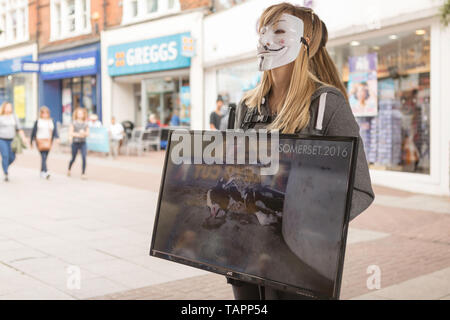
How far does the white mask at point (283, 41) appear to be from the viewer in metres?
2.17

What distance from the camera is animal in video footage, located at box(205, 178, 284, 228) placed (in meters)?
1.88

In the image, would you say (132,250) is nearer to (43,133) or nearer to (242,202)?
(242,202)

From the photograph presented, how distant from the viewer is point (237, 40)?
16.3 m

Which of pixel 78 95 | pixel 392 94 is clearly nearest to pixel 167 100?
pixel 78 95

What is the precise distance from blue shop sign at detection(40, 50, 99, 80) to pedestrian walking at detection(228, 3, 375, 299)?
20.3 meters

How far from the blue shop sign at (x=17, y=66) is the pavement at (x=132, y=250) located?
39.0 feet

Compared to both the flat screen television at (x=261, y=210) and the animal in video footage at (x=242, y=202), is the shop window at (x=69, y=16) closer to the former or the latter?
the flat screen television at (x=261, y=210)

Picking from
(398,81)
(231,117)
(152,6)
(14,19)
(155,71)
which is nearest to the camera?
(231,117)

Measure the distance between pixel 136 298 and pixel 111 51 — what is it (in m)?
18.3

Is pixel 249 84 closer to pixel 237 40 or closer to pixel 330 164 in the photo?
pixel 237 40

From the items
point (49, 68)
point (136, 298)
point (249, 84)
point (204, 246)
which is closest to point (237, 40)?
point (249, 84)

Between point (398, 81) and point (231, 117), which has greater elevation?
point (398, 81)

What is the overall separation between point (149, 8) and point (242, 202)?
57.8ft

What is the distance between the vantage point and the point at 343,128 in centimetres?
203
